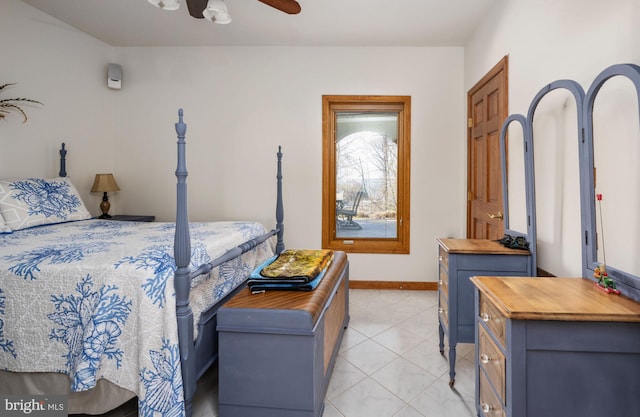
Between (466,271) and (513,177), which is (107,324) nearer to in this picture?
(466,271)

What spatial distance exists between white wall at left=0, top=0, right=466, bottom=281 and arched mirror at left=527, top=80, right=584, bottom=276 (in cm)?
172

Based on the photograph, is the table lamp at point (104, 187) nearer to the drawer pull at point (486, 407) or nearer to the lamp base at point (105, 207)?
the lamp base at point (105, 207)

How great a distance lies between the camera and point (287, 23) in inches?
131

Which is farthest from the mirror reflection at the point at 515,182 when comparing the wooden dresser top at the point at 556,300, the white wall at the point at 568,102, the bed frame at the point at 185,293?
the bed frame at the point at 185,293

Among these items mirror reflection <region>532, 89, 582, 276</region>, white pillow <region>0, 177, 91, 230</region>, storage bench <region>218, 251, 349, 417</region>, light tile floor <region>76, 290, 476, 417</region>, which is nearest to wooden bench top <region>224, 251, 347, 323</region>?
storage bench <region>218, 251, 349, 417</region>

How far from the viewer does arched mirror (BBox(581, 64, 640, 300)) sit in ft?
4.18

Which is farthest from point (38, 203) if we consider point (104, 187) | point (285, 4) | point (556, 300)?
point (556, 300)

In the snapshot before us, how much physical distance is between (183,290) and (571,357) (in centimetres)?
146

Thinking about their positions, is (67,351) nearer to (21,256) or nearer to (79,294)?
(79,294)

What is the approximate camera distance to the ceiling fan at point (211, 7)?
85.3 inches

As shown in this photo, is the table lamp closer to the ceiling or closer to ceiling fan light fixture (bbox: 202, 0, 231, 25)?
the ceiling

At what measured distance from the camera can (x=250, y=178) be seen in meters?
3.95

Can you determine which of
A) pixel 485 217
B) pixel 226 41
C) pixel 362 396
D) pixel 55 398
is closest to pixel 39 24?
pixel 226 41

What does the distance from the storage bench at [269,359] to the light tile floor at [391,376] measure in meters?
0.32
